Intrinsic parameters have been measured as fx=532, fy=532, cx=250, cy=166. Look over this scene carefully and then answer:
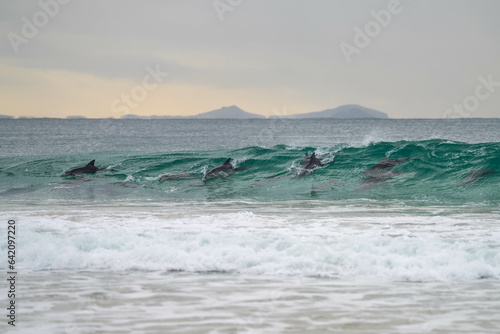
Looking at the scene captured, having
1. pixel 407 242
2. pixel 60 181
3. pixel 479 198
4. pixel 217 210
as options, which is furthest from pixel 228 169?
pixel 407 242

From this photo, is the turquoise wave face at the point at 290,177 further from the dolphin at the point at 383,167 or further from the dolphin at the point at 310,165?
the dolphin at the point at 310,165

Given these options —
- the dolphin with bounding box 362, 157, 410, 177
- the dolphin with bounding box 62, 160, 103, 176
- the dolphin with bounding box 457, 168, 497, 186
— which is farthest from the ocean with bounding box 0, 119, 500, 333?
the dolphin with bounding box 62, 160, 103, 176

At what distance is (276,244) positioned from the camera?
9.89 metres

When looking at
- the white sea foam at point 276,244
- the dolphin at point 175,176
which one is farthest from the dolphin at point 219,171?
the white sea foam at point 276,244

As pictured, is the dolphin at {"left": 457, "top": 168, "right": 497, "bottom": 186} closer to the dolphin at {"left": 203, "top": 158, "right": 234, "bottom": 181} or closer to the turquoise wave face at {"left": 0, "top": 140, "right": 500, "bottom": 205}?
the turquoise wave face at {"left": 0, "top": 140, "right": 500, "bottom": 205}

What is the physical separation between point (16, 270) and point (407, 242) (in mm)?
6971

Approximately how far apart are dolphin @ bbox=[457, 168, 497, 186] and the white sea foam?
6711mm

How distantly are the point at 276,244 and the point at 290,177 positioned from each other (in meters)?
12.1

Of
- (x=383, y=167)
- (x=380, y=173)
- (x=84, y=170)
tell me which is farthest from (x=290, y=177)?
(x=84, y=170)

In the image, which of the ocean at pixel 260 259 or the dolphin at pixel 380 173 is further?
the dolphin at pixel 380 173

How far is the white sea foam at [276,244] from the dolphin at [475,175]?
22.0 feet

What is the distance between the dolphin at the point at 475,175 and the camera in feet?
63.7

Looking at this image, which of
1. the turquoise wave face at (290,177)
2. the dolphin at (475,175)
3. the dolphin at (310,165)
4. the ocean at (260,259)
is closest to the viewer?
the ocean at (260,259)

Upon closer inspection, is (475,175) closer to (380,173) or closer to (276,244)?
(380,173)
